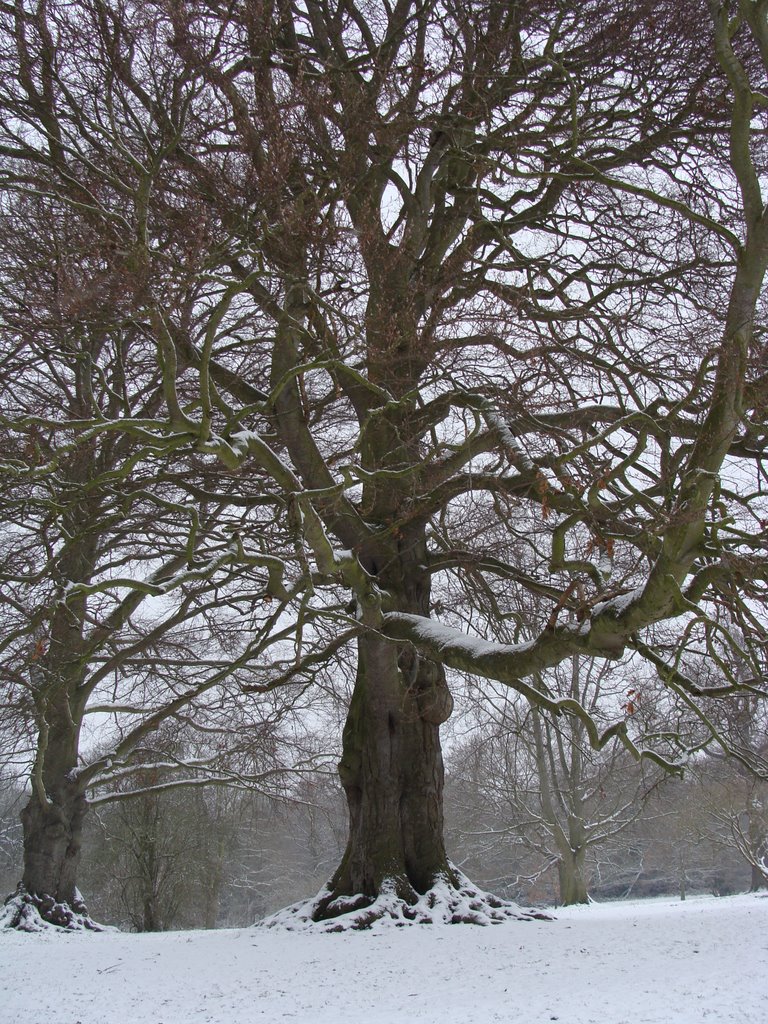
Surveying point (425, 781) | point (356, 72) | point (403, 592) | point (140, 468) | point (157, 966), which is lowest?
point (157, 966)

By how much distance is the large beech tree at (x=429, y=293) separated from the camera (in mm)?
4578

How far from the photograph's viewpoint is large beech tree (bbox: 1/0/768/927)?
180 inches

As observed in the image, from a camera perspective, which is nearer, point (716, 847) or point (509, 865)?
point (716, 847)

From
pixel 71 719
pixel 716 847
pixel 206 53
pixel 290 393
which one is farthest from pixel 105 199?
pixel 716 847

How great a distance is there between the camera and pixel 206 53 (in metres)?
5.77

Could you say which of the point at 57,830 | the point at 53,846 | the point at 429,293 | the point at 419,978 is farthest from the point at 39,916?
the point at 429,293

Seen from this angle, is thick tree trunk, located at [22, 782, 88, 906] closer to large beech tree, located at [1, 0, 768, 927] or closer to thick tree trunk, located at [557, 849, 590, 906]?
large beech tree, located at [1, 0, 768, 927]

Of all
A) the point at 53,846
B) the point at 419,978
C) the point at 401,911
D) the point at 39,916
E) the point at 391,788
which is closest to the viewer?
the point at 419,978

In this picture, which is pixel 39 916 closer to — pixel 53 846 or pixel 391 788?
pixel 53 846

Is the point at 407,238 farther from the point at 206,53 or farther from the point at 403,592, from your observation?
the point at 403,592

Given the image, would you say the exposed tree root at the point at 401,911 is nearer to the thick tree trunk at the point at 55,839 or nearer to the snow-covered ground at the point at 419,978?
the snow-covered ground at the point at 419,978

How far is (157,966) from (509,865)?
33.1 m

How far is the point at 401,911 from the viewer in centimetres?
677

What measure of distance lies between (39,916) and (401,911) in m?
6.66
